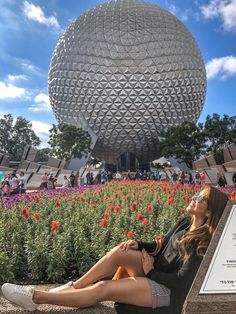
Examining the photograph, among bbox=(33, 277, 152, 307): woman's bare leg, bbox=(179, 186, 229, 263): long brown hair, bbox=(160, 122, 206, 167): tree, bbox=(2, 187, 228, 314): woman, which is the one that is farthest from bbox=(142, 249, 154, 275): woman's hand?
bbox=(160, 122, 206, 167): tree

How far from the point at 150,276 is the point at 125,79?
146 feet

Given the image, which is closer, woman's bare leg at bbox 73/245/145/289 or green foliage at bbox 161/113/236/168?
woman's bare leg at bbox 73/245/145/289

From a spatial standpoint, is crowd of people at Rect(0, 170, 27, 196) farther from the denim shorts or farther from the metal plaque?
the metal plaque

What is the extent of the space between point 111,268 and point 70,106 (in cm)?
4693

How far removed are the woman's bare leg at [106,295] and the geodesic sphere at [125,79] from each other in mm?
44043

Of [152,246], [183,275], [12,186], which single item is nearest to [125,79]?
[12,186]

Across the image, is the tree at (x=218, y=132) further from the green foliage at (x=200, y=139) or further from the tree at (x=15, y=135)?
the tree at (x=15, y=135)

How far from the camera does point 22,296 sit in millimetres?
3627

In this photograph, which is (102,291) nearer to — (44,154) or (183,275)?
(183,275)

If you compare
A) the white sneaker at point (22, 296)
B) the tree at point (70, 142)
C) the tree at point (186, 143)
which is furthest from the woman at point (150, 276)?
the tree at point (70, 142)

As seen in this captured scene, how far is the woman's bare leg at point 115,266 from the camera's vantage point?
3914mm

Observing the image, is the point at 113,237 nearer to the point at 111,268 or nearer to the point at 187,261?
the point at 111,268

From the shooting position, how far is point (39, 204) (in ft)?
34.0

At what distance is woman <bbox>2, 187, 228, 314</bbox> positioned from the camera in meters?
3.49
